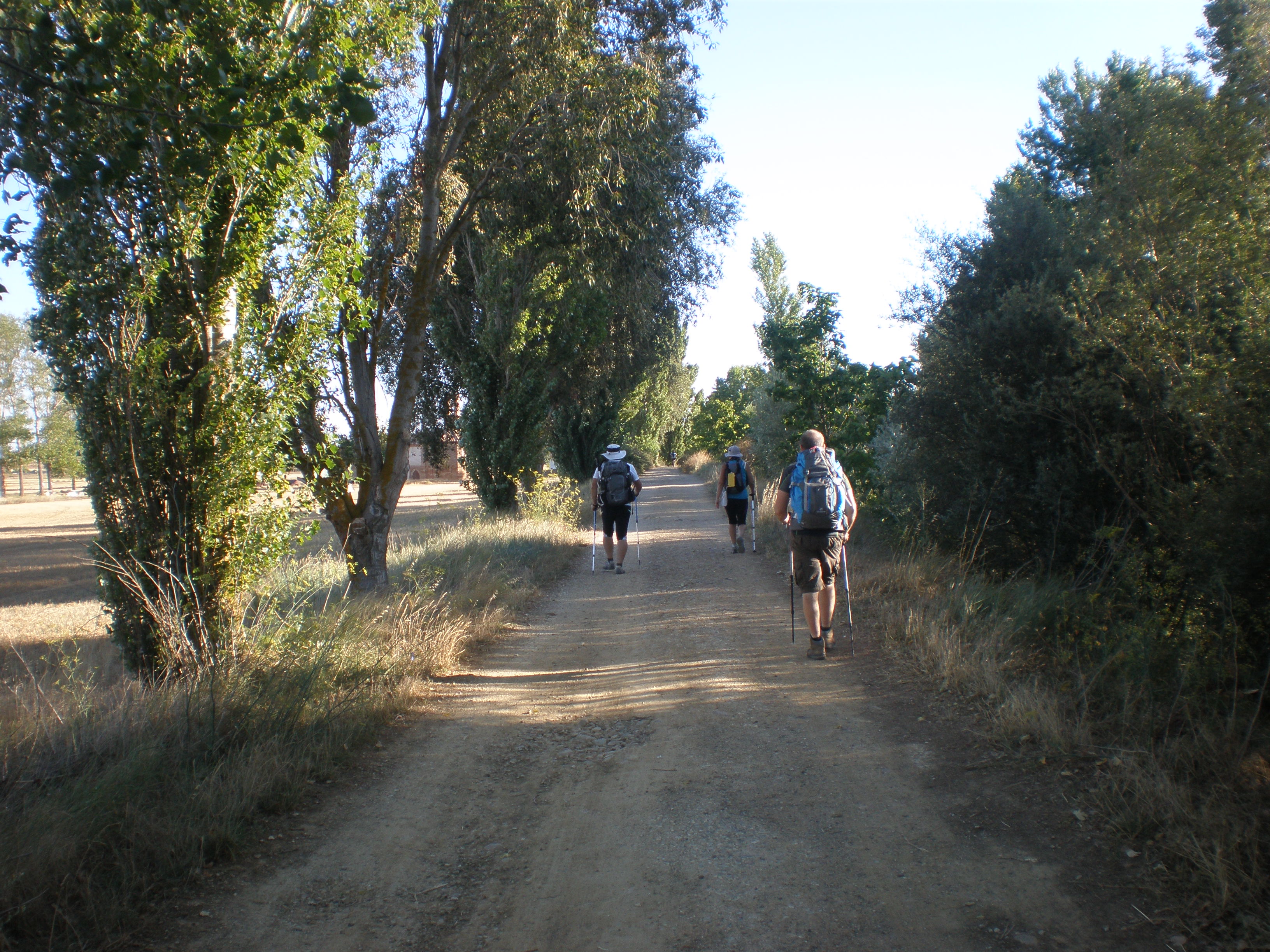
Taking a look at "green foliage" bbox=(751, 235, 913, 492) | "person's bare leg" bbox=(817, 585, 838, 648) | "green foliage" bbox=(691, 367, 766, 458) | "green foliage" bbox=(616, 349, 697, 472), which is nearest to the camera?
"person's bare leg" bbox=(817, 585, 838, 648)

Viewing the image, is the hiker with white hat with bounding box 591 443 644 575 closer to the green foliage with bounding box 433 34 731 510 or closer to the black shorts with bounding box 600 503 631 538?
the black shorts with bounding box 600 503 631 538

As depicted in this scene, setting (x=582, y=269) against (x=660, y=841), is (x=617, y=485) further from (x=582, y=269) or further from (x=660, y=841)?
(x=660, y=841)

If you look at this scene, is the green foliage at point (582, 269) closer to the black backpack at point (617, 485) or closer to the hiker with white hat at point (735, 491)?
the black backpack at point (617, 485)

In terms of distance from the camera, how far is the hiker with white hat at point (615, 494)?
12594 mm

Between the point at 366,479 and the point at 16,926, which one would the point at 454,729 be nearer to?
the point at 16,926

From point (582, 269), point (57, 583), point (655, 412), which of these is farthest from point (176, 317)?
point (655, 412)

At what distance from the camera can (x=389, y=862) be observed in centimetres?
386

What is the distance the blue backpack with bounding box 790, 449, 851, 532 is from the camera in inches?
282

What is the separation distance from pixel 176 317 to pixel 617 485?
25.2 ft

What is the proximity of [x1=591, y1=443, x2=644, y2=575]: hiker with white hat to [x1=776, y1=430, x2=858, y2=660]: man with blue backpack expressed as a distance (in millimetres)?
5277

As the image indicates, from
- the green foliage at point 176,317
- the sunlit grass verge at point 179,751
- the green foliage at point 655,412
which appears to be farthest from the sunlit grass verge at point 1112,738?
the green foliage at point 655,412

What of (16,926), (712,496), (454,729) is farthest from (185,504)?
(712,496)

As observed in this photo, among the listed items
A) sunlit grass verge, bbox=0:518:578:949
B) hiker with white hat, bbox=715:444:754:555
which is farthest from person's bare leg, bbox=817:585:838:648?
hiker with white hat, bbox=715:444:754:555

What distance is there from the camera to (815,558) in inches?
285
